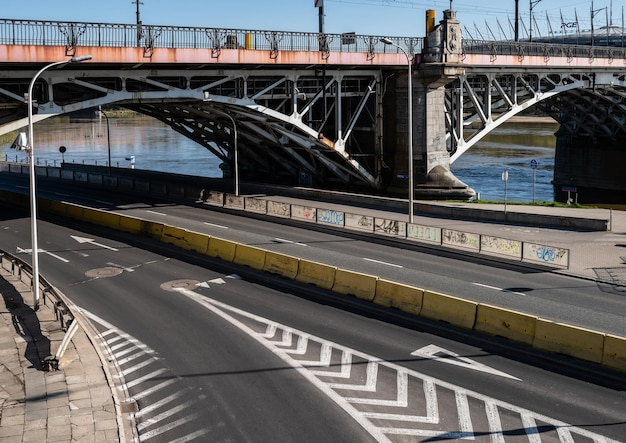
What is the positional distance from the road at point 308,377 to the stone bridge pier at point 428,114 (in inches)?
970

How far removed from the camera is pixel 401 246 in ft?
105

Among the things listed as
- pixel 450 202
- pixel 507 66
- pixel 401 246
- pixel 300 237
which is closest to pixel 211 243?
pixel 300 237

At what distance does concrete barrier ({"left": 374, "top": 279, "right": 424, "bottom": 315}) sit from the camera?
21625 mm

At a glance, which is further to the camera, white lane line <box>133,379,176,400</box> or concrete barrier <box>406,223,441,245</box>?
concrete barrier <box>406,223,441,245</box>

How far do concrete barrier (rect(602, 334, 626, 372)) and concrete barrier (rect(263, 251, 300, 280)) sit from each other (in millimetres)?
11445

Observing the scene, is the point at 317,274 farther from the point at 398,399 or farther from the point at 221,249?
the point at 398,399

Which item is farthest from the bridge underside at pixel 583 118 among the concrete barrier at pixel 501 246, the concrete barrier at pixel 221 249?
the concrete barrier at pixel 221 249

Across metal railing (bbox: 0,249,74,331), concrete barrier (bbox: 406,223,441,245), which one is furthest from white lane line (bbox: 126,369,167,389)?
concrete barrier (bbox: 406,223,441,245)

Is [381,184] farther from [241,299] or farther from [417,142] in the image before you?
[241,299]

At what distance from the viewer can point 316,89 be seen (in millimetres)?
45000

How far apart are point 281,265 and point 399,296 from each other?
19.1 ft

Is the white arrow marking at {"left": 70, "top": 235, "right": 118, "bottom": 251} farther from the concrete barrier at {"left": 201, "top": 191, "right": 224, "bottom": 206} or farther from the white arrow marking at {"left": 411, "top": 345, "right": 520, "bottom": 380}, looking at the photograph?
the white arrow marking at {"left": 411, "top": 345, "right": 520, "bottom": 380}

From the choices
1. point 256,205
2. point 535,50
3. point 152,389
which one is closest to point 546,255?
point 152,389

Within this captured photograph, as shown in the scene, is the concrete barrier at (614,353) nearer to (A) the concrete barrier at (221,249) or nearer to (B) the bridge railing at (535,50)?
(A) the concrete barrier at (221,249)
